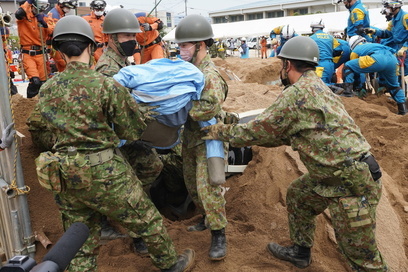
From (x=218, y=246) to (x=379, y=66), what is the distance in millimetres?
6683

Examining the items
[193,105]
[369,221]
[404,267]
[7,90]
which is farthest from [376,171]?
[7,90]

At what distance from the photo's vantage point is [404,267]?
11.9ft

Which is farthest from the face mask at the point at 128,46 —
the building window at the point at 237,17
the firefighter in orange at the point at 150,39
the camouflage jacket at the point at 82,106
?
the building window at the point at 237,17

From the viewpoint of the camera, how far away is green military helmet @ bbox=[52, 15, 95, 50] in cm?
281

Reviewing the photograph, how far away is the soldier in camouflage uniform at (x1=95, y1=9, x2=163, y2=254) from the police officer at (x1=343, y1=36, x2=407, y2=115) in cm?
626

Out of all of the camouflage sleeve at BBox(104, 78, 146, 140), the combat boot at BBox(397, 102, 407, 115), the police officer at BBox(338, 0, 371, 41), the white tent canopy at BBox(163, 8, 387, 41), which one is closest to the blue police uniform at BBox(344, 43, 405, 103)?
the combat boot at BBox(397, 102, 407, 115)

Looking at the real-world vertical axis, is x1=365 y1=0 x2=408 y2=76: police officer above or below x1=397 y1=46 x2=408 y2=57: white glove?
above

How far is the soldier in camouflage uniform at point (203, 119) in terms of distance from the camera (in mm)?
3389

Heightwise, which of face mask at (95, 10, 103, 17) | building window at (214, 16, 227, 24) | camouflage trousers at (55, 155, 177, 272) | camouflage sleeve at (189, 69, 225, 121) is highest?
building window at (214, 16, 227, 24)

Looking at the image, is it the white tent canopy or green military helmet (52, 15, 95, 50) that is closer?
green military helmet (52, 15, 95, 50)

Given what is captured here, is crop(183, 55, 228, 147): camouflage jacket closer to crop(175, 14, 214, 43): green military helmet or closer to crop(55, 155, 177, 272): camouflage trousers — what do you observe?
crop(175, 14, 214, 43): green military helmet

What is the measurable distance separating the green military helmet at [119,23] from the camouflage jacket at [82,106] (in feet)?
4.05

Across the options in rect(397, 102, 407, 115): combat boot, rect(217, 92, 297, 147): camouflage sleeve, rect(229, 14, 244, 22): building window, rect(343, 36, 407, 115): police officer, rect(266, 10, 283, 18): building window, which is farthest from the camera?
rect(229, 14, 244, 22): building window

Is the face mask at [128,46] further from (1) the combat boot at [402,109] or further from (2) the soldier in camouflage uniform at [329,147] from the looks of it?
(1) the combat boot at [402,109]
